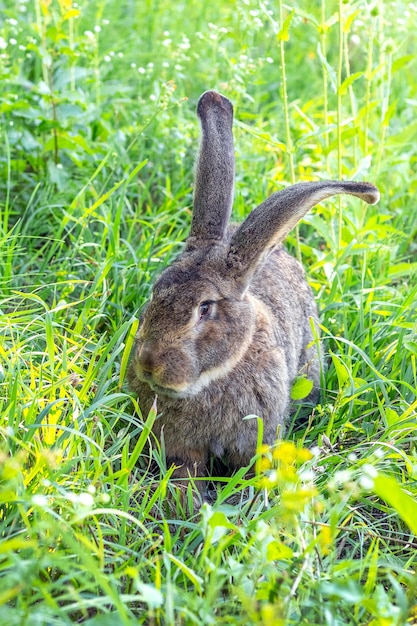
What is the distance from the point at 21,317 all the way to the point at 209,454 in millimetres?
1024

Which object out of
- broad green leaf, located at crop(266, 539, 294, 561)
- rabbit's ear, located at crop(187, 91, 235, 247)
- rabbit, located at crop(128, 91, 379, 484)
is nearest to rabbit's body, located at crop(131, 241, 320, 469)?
rabbit, located at crop(128, 91, 379, 484)

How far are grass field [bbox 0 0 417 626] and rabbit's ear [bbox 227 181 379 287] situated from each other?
549mm

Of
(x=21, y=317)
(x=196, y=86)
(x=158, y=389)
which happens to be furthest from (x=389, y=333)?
(x=196, y=86)

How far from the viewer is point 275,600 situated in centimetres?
245

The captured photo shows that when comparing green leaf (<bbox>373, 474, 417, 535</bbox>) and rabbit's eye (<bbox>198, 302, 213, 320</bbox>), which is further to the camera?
rabbit's eye (<bbox>198, 302, 213, 320</bbox>)

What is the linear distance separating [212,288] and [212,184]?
60 cm

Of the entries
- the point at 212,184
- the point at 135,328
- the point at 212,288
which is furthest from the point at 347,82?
the point at 135,328

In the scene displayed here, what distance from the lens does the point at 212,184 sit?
397 cm

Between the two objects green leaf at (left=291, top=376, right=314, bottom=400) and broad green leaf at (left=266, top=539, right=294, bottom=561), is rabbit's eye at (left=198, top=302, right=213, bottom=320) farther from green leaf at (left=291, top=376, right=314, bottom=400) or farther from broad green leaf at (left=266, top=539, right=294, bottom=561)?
broad green leaf at (left=266, top=539, right=294, bottom=561)

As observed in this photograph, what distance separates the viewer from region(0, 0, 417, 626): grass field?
8.32 ft

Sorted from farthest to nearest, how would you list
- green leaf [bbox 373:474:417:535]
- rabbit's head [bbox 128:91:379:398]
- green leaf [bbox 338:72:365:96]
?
green leaf [bbox 338:72:365:96] → rabbit's head [bbox 128:91:379:398] → green leaf [bbox 373:474:417:535]

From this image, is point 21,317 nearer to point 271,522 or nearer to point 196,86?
point 271,522

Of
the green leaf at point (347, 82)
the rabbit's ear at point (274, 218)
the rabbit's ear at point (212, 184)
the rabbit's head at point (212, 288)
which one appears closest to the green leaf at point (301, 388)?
the rabbit's head at point (212, 288)

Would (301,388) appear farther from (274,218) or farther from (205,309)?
(274,218)
